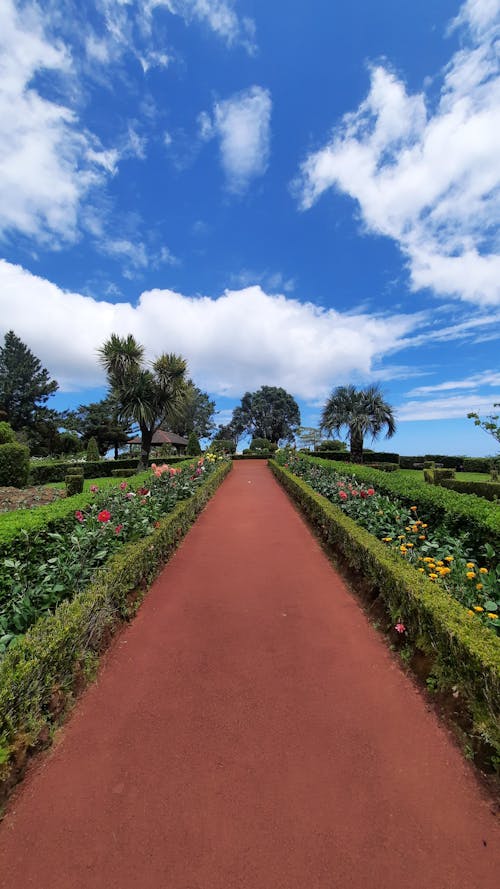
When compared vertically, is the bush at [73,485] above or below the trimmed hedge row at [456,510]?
below

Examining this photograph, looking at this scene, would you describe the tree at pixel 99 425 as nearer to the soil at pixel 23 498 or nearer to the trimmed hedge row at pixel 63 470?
the trimmed hedge row at pixel 63 470

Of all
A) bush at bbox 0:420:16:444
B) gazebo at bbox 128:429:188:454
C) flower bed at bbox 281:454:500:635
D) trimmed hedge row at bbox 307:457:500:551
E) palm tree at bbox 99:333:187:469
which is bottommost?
flower bed at bbox 281:454:500:635

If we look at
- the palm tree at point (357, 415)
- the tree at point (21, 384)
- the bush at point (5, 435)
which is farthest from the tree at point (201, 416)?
the bush at point (5, 435)

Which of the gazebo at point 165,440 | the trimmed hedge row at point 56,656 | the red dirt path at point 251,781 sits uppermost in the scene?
the gazebo at point 165,440

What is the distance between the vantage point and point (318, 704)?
7.82 ft

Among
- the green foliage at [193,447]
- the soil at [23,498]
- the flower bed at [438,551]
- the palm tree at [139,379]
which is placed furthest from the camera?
the green foliage at [193,447]

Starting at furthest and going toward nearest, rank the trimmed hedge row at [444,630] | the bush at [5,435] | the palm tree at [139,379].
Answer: the palm tree at [139,379] → the bush at [5,435] → the trimmed hedge row at [444,630]

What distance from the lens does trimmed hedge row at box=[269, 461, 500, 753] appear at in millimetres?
1942

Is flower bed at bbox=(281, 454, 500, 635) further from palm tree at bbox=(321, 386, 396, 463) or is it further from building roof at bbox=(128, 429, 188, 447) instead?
building roof at bbox=(128, 429, 188, 447)

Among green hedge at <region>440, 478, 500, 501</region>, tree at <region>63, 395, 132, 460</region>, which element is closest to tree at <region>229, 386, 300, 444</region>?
tree at <region>63, 395, 132, 460</region>

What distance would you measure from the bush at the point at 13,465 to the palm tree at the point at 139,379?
6928 mm

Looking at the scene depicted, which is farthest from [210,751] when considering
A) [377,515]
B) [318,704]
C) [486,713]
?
[377,515]

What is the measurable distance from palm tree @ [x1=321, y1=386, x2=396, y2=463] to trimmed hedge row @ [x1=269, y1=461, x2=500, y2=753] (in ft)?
72.0

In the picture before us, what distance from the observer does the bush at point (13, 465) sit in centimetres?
1212
